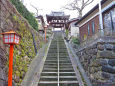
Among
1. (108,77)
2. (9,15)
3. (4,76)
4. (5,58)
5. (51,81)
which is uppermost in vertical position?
(9,15)

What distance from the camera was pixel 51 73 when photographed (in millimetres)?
6273

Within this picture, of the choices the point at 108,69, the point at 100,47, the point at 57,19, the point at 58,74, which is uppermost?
the point at 57,19

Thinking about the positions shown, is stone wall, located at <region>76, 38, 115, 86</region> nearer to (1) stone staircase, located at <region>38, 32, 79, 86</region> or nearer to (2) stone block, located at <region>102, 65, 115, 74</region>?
(2) stone block, located at <region>102, 65, 115, 74</region>

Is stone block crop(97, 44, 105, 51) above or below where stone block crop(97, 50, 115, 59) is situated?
above

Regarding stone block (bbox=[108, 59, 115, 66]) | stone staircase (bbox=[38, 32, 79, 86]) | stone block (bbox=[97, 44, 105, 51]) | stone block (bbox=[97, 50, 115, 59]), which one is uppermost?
stone block (bbox=[97, 44, 105, 51])

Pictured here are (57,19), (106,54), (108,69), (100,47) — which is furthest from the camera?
(57,19)

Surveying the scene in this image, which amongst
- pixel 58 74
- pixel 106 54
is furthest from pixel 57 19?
pixel 106 54

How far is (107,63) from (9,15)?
17.1 feet

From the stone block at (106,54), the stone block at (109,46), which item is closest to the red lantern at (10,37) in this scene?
the stone block at (106,54)

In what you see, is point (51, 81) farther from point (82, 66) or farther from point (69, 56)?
point (69, 56)

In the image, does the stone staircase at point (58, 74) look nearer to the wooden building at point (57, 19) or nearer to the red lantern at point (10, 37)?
the red lantern at point (10, 37)

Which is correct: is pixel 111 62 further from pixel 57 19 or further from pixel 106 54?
pixel 57 19

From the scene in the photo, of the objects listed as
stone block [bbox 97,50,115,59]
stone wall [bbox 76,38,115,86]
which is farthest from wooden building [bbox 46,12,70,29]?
stone block [bbox 97,50,115,59]

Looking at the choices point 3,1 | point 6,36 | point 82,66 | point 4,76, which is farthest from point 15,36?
point 82,66
